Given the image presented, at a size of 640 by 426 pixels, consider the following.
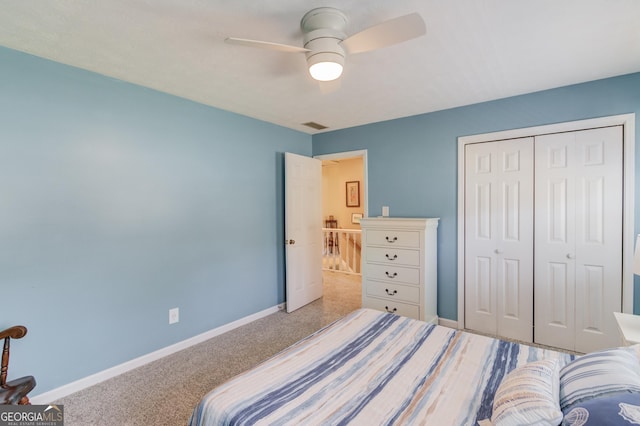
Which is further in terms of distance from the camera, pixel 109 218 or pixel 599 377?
pixel 109 218

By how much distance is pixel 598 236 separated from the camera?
8.43ft

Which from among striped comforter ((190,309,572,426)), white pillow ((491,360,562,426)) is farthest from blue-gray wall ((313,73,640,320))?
white pillow ((491,360,562,426))

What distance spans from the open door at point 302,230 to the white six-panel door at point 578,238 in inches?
101

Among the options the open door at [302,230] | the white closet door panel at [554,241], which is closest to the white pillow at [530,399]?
the white closet door panel at [554,241]

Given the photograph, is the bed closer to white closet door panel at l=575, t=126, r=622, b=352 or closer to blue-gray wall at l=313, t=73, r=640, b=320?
white closet door panel at l=575, t=126, r=622, b=352

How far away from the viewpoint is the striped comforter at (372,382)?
44.3 inches

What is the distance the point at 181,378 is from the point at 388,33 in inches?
111

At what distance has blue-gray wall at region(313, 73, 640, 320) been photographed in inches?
100

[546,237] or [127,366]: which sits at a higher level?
[546,237]

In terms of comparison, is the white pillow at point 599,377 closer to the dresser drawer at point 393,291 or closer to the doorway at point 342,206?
the dresser drawer at point 393,291

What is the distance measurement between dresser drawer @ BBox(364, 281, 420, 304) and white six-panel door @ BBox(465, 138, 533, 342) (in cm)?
63

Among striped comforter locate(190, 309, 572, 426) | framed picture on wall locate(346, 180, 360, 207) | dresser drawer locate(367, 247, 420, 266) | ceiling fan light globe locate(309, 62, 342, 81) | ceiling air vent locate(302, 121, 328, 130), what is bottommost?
striped comforter locate(190, 309, 572, 426)

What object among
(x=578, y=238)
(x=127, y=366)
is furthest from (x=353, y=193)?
(x=127, y=366)

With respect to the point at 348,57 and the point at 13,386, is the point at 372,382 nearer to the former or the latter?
the point at 13,386
